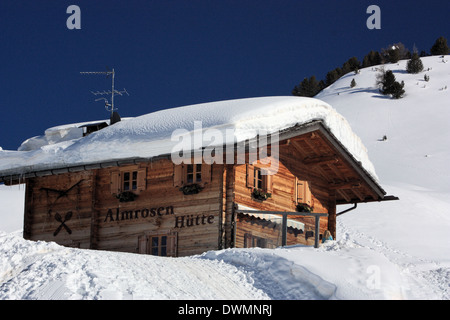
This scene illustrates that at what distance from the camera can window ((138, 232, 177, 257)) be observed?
682 inches

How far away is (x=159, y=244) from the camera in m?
17.6

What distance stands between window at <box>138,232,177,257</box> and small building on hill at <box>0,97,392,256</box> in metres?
0.03

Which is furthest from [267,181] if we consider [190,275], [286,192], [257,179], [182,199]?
[190,275]

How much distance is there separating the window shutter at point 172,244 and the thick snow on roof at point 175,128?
84.1 inches

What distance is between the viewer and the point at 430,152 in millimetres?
57406

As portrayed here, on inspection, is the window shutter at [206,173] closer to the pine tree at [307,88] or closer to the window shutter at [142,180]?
the window shutter at [142,180]

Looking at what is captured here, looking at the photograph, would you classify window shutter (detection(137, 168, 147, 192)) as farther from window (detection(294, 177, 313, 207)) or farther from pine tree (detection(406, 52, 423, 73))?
pine tree (detection(406, 52, 423, 73))

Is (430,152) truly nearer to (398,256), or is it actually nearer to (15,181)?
(398,256)

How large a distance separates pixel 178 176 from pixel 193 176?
403mm

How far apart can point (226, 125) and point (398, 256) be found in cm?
1462

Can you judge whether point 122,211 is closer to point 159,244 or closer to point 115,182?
point 115,182

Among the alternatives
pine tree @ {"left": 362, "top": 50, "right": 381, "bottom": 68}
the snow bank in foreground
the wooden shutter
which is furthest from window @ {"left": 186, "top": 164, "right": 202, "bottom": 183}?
pine tree @ {"left": 362, "top": 50, "right": 381, "bottom": 68}

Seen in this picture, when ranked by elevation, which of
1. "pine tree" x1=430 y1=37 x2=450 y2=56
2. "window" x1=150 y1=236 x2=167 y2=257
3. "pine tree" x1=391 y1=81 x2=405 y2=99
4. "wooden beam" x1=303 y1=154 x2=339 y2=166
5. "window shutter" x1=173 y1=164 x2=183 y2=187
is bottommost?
"window" x1=150 y1=236 x2=167 y2=257
